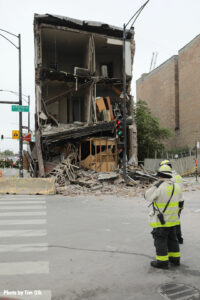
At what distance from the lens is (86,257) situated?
17.2 ft

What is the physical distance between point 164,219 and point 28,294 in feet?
7.27

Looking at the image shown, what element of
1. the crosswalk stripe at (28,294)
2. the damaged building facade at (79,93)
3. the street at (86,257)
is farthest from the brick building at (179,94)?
the crosswalk stripe at (28,294)

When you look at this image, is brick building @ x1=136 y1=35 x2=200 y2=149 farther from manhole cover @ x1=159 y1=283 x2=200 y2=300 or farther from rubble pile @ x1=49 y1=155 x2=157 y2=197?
manhole cover @ x1=159 y1=283 x2=200 y2=300

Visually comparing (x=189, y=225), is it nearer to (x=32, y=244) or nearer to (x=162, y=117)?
(x=32, y=244)

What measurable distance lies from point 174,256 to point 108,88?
24417 mm

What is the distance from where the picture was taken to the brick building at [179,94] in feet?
110

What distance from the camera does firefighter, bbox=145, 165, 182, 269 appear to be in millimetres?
4656

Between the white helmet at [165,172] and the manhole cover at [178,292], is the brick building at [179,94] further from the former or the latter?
the manhole cover at [178,292]

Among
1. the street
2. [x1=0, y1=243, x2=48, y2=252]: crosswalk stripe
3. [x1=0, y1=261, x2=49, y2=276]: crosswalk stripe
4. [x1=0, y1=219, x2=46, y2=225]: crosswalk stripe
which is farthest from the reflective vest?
[x1=0, y1=219, x2=46, y2=225]: crosswalk stripe

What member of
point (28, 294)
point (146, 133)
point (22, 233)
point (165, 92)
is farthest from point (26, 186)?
point (165, 92)

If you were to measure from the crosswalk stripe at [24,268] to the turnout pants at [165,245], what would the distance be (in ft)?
5.63

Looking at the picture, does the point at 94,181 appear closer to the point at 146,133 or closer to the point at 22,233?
the point at 22,233

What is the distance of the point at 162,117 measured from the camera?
41031 mm

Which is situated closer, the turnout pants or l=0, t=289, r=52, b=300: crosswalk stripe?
l=0, t=289, r=52, b=300: crosswalk stripe
